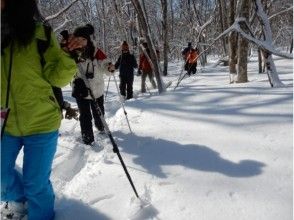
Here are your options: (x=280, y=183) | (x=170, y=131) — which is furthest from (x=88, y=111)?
(x=280, y=183)

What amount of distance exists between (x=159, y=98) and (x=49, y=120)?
419 centimetres

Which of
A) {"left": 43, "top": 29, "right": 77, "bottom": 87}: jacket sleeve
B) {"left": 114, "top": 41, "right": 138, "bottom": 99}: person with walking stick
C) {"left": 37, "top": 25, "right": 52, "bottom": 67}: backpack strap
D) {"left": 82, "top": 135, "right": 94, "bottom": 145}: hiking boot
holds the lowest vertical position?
{"left": 82, "top": 135, "right": 94, "bottom": 145}: hiking boot

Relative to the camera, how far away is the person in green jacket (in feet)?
8.28

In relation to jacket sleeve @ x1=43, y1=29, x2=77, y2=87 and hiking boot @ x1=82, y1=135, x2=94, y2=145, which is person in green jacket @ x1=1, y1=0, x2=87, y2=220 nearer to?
jacket sleeve @ x1=43, y1=29, x2=77, y2=87

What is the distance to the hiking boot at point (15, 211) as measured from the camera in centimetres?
307

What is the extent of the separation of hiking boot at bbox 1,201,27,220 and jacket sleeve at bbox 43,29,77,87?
3.36ft

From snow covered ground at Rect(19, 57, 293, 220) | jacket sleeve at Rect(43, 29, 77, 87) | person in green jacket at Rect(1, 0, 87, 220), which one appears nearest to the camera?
person in green jacket at Rect(1, 0, 87, 220)

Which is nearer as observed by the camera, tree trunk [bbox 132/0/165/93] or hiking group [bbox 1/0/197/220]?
hiking group [bbox 1/0/197/220]

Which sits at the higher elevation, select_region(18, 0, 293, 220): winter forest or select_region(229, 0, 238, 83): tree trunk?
select_region(229, 0, 238, 83): tree trunk

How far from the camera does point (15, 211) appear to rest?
3.08 metres

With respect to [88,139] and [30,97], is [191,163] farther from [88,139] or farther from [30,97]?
[88,139]

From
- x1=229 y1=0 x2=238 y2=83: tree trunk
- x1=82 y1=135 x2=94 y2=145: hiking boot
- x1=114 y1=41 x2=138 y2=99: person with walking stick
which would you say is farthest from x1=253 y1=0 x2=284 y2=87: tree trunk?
x1=229 y1=0 x2=238 y2=83: tree trunk

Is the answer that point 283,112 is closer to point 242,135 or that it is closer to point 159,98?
point 242,135

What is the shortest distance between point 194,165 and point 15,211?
5.07ft
